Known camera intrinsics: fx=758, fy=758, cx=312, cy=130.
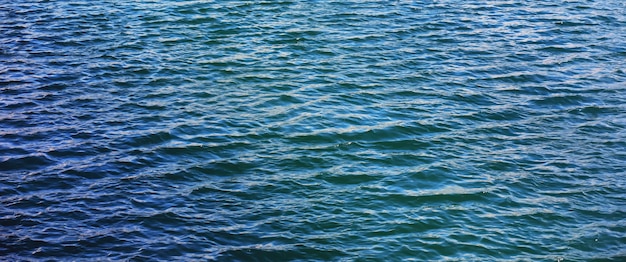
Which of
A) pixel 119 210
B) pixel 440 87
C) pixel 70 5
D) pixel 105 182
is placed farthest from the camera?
pixel 70 5

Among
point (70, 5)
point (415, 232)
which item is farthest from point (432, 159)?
point (70, 5)

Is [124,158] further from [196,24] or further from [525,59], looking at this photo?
[525,59]

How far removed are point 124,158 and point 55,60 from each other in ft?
35.0

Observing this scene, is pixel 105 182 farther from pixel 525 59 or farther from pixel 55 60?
pixel 525 59

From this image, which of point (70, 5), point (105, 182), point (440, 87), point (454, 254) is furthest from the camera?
point (70, 5)

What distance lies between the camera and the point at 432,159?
2514cm

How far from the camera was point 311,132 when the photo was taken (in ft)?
88.9

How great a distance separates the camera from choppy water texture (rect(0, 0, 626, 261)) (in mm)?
20781

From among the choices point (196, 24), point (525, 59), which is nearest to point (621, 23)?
point (525, 59)

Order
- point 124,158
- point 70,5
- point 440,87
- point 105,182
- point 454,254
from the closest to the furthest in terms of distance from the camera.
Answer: point 454,254 → point 105,182 → point 124,158 → point 440,87 → point 70,5

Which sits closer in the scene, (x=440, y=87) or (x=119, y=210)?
(x=119, y=210)

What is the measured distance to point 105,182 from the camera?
912 inches

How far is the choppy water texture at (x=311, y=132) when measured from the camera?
2078 centimetres

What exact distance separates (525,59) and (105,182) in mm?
19759
